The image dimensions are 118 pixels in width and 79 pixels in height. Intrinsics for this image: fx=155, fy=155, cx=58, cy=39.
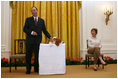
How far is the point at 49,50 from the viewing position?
3229 millimetres

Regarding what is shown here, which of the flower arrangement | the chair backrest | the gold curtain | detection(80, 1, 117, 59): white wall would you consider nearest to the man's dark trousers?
the flower arrangement

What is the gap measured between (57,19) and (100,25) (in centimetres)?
160

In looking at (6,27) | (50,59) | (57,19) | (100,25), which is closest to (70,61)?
(57,19)

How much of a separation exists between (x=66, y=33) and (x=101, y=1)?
183 cm

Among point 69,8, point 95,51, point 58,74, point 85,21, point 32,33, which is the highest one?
point 69,8

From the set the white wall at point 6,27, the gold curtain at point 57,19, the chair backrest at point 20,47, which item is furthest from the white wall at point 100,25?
the white wall at point 6,27

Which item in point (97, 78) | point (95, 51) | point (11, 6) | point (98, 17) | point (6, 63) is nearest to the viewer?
point (97, 78)

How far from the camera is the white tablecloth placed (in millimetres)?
3209

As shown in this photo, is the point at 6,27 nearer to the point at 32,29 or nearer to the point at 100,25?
the point at 32,29

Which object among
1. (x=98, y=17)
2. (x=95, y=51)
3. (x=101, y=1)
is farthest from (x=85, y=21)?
(x=95, y=51)

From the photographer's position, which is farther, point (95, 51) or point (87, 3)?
point (87, 3)

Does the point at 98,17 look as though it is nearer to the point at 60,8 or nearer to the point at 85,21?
the point at 85,21

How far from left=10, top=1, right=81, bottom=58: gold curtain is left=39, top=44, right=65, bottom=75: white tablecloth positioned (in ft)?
6.97

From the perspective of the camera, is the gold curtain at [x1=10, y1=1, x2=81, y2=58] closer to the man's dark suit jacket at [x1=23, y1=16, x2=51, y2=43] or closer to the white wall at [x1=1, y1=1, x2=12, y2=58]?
the white wall at [x1=1, y1=1, x2=12, y2=58]
